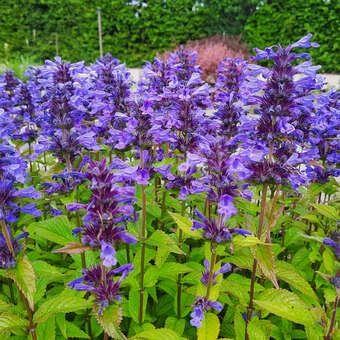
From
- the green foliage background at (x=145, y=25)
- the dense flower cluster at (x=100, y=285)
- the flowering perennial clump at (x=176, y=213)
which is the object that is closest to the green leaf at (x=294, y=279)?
the flowering perennial clump at (x=176, y=213)

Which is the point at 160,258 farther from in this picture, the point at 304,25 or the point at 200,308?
the point at 304,25

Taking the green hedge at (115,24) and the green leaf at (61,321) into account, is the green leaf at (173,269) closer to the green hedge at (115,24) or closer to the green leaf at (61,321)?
the green leaf at (61,321)

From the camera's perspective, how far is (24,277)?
78.2 inches

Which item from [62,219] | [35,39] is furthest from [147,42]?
[62,219]

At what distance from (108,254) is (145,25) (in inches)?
704

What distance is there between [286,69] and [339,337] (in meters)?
1.88

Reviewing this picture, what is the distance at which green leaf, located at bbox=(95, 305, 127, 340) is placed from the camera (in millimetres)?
1859

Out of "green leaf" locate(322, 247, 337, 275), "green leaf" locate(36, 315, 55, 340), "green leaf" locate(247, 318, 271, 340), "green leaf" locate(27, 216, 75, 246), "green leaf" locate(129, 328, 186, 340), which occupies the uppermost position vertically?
"green leaf" locate(322, 247, 337, 275)

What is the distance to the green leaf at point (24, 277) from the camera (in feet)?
6.29

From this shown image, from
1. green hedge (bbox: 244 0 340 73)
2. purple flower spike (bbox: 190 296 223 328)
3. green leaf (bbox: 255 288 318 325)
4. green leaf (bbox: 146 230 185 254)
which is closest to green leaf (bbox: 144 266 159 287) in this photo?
green leaf (bbox: 146 230 185 254)

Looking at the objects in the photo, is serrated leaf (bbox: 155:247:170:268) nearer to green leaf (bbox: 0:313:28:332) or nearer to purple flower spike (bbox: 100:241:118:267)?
purple flower spike (bbox: 100:241:118:267)

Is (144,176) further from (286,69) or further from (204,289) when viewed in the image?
(286,69)

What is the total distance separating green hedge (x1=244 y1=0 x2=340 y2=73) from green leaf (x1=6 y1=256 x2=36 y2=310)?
1494 centimetres

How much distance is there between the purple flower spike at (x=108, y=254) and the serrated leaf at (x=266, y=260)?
100 cm
